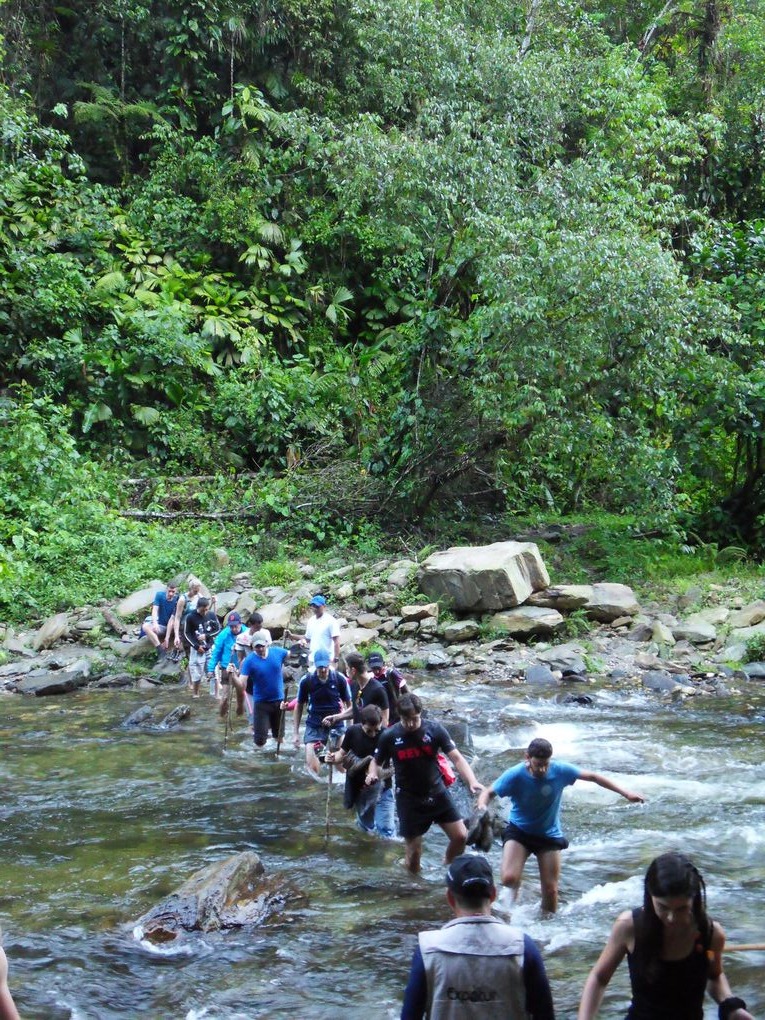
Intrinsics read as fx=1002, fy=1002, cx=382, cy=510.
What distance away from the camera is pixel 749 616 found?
1638 centimetres

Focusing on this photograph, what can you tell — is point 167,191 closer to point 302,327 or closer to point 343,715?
point 302,327

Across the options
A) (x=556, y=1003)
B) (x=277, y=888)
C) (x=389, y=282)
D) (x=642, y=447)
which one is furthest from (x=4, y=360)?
(x=556, y=1003)

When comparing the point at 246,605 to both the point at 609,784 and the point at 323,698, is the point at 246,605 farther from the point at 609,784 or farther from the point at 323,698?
the point at 609,784

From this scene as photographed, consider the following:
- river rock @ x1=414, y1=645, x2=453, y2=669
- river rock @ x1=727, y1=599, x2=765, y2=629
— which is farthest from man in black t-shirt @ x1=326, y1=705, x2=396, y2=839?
river rock @ x1=727, y1=599, x2=765, y2=629

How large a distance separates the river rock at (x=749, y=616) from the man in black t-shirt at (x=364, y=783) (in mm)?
9291

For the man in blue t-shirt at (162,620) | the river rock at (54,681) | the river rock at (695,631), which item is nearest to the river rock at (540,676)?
the river rock at (695,631)

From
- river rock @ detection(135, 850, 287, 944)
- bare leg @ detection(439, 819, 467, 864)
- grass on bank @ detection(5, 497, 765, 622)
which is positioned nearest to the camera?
river rock @ detection(135, 850, 287, 944)

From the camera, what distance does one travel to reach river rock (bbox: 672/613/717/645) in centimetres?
1612

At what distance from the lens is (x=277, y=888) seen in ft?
25.0

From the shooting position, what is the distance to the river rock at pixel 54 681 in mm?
15094

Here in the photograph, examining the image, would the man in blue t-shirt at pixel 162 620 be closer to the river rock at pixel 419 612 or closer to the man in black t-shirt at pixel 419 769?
the river rock at pixel 419 612

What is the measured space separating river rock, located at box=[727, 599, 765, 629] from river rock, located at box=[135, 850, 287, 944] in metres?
11.0

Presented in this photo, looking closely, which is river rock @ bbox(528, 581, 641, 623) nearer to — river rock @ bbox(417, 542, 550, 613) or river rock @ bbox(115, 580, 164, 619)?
river rock @ bbox(417, 542, 550, 613)

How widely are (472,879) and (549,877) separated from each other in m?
3.60
